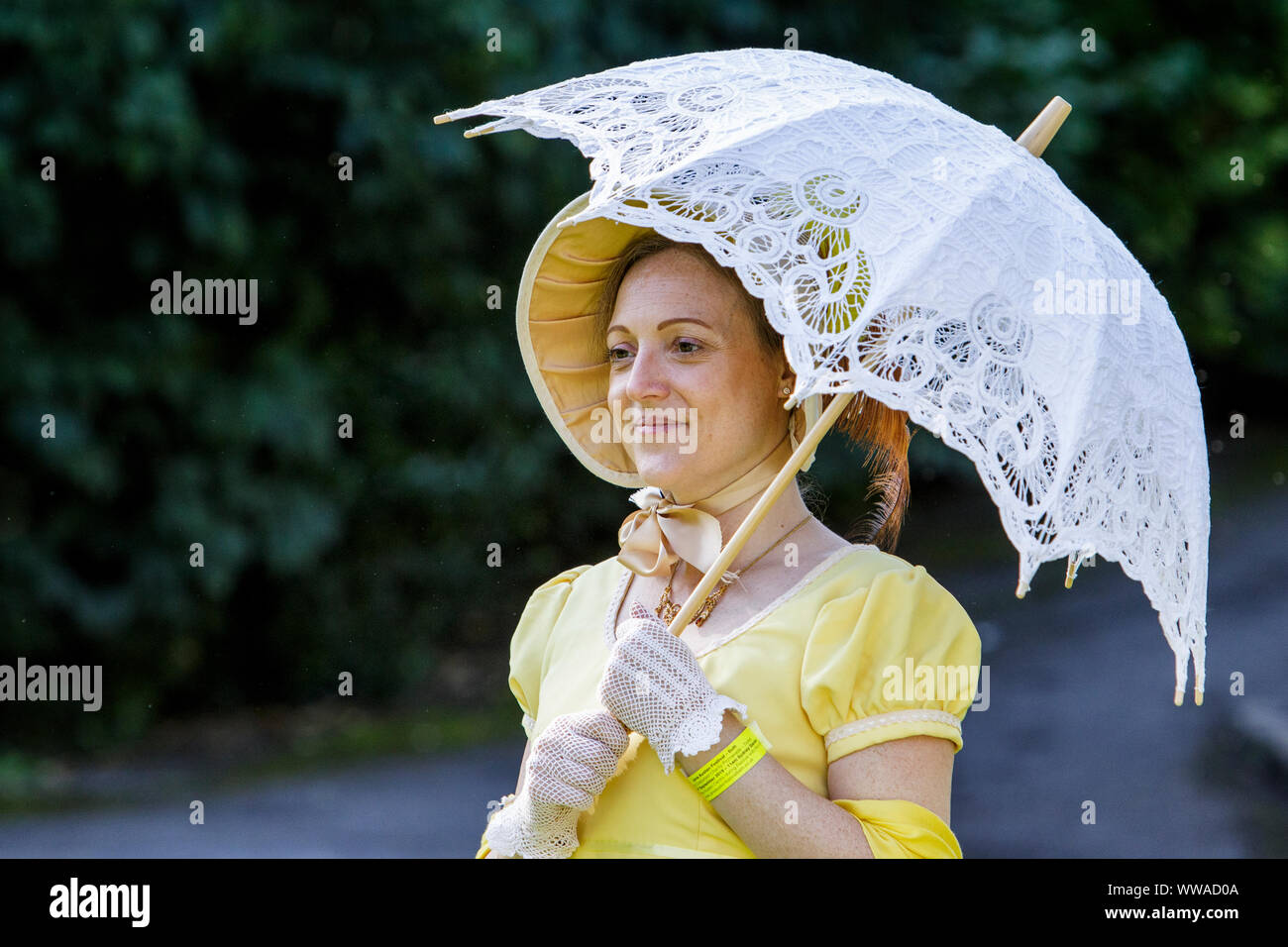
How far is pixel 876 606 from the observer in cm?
200

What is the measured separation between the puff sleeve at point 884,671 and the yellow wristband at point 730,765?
122 mm

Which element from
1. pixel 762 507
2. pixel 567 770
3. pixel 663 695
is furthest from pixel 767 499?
pixel 567 770

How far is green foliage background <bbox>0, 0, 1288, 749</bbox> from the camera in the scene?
5.43 meters

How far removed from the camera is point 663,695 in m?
1.88

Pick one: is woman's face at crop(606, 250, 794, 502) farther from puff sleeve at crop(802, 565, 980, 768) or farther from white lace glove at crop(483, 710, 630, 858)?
white lace glove at crop(483, 710, 630, 858)

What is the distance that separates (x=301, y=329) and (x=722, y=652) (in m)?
4.43

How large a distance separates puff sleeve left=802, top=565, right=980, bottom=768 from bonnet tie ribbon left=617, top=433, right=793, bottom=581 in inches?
9.8

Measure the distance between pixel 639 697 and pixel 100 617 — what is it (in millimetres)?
4472

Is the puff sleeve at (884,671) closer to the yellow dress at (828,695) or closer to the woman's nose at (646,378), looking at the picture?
the yellow dress at (828,695)

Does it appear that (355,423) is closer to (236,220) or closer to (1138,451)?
(236,220)

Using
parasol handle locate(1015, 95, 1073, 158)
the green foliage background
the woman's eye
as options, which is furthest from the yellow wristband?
the green foliage background

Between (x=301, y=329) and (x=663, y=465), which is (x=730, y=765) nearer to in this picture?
(x=663, y=465)

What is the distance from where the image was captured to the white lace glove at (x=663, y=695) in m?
1.86

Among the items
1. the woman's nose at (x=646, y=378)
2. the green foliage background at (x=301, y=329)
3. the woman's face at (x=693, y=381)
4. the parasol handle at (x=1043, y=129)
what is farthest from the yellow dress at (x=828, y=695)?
the green foliage background at (x=301, y=329)
